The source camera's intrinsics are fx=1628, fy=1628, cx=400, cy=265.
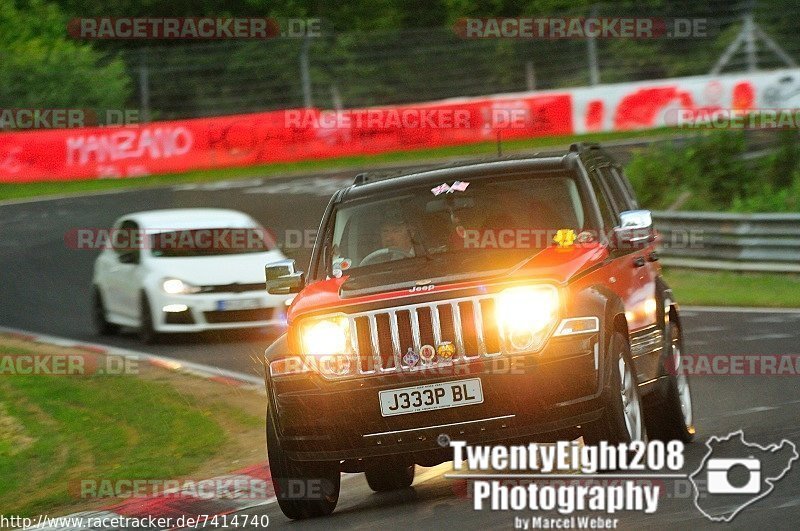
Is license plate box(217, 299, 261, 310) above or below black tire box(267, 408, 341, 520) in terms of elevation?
below

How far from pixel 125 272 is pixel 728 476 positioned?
12.4 meters

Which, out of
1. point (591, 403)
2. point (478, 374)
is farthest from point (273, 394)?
point (591, 403)

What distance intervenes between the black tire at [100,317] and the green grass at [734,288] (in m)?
7.24

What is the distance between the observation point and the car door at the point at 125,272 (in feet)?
63.5

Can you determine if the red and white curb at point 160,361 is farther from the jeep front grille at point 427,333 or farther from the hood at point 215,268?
the jeep front grille at point 427,333

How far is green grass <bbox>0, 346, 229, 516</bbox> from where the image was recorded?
1086 cm

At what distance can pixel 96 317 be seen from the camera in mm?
20594

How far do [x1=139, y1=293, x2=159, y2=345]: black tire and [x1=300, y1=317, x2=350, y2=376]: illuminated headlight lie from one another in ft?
34.7

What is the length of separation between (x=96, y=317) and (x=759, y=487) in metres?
13.8

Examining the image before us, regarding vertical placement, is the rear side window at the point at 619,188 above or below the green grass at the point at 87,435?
above

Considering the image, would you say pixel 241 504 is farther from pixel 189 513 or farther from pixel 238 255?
pixel 238 255
